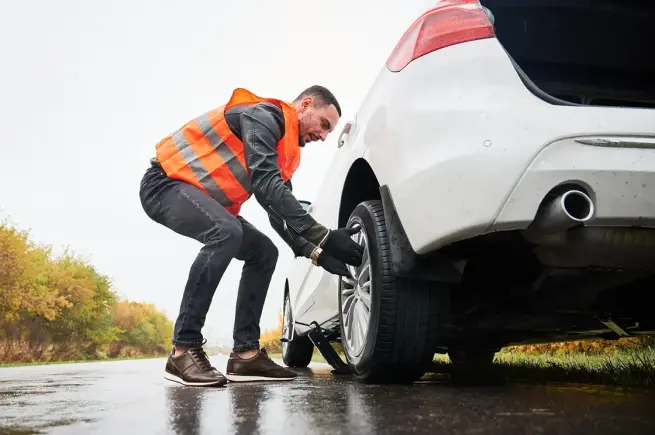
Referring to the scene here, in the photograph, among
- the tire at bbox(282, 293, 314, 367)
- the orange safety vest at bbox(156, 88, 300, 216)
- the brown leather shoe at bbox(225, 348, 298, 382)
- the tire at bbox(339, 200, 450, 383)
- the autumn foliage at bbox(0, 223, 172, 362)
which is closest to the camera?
the tire at bbox(339, 200, 450, 383)

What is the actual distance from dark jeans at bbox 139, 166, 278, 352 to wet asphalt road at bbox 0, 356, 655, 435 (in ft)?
1.48

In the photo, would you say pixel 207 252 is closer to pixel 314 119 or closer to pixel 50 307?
A: pixel 314 119

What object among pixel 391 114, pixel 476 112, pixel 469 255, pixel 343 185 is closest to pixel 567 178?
pixel 476 112

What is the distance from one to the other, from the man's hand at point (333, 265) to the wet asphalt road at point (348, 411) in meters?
0.52

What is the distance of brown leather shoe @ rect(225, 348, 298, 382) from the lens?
3346 mm

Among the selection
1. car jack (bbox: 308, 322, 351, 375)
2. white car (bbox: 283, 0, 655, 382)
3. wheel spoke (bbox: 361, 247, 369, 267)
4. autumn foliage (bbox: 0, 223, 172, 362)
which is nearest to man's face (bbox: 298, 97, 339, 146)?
white car (bbox: 283, 0, 655, 382)

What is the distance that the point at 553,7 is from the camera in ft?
7.59

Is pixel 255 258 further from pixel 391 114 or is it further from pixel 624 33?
pixel 624 33

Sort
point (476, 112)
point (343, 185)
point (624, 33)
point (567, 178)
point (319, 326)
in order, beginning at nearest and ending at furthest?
point (567, 178)
point (476, 112)
point (624, 33)
point (343, 185)
point (319, 326)

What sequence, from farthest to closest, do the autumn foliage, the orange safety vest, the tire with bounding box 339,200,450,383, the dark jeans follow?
the autumn foliage
the orange safety vest
the dark jeans
the tire with bounding box 339,200,450,383

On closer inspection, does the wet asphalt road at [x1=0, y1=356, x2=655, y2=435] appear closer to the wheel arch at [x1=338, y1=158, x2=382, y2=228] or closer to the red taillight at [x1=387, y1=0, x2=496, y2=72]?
the wheel arch at [x1=338, y1=158, x2=382, y2=228]

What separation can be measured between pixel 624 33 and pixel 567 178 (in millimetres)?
1117

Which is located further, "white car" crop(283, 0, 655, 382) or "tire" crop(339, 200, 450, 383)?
"tire" crop(339, 200, 450, 383)

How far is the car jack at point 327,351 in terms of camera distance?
363 cm
